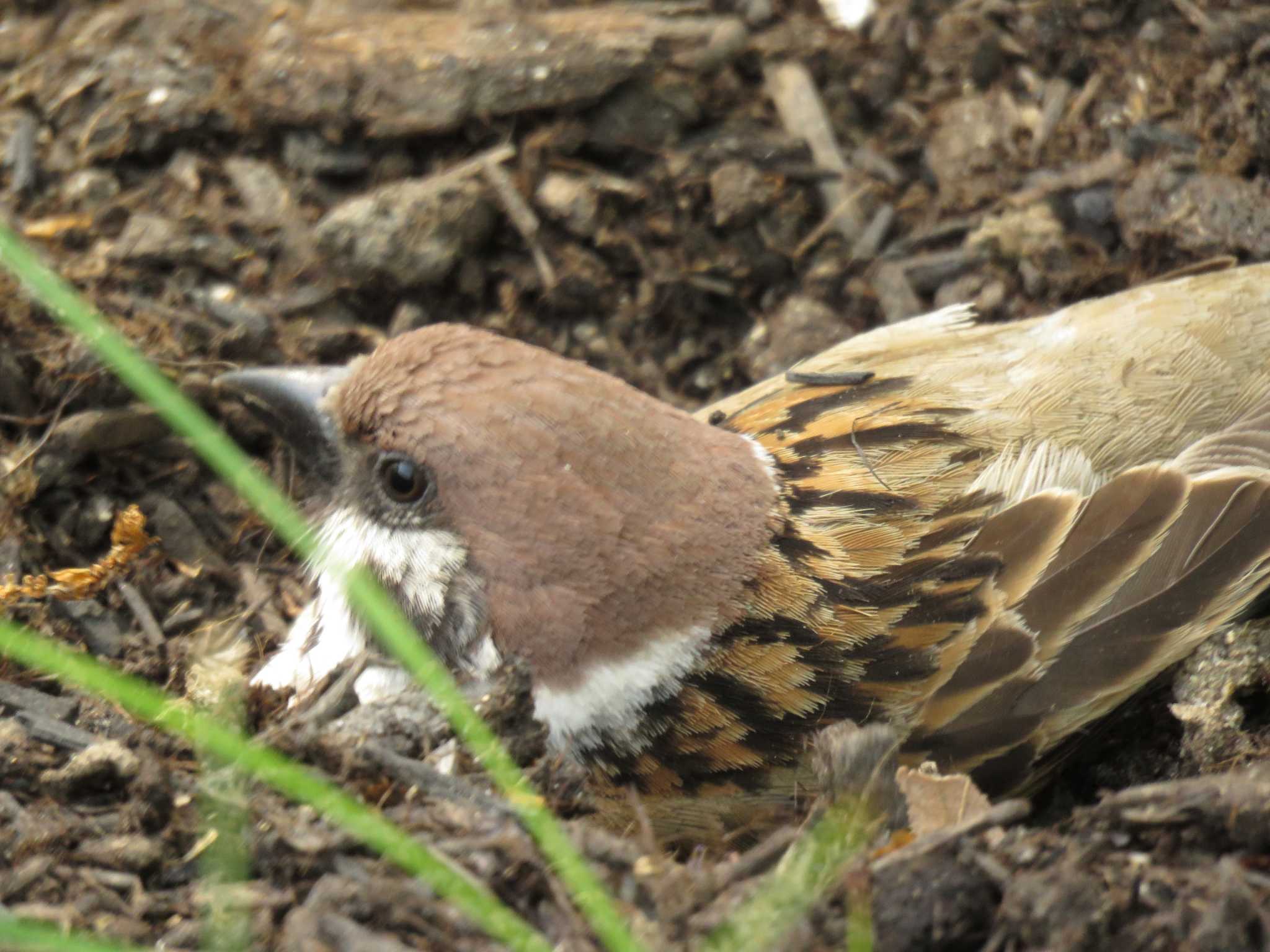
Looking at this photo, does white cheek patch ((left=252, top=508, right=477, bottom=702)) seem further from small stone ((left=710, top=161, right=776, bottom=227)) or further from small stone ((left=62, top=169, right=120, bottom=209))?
small stone ((left=710, top=161, right=776, bottom=227))

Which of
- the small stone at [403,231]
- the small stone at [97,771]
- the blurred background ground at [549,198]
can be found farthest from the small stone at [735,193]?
the small stone at [97,771]

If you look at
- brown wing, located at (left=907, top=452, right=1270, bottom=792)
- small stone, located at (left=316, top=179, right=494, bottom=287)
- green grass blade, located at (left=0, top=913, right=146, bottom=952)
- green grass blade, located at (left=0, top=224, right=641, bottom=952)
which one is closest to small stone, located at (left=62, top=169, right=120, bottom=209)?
small stone, located at (left=316, top=179, right=494, bottom=287)

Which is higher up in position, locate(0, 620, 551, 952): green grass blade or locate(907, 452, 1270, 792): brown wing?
locate(0, 620, 551, 952): green grass blade

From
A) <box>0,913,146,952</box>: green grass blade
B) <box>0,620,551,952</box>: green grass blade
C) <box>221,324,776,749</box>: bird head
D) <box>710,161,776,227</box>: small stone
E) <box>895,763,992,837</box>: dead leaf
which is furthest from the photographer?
<box>710,161,776,227</box>: small stone

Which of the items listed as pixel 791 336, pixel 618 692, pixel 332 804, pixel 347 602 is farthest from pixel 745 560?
pixel 791 336

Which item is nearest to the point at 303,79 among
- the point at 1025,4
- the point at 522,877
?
the point at 1025,4

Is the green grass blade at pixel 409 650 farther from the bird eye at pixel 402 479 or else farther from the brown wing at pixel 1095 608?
the brown wing at pixel 1095 608

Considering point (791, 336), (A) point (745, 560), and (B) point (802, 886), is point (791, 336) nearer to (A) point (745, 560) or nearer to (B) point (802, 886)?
(A) point (745, 560)

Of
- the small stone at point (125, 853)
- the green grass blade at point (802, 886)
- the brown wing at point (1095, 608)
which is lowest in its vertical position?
the brown wing at point (1095, 608)
